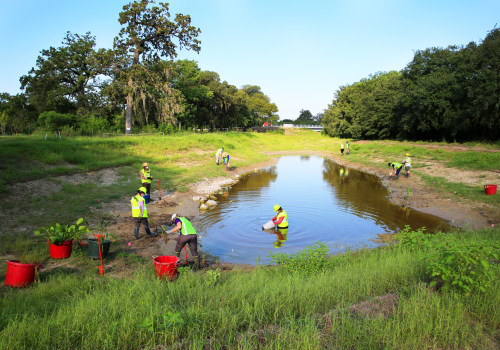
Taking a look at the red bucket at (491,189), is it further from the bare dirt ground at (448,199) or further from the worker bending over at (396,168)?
the worker bending over at (396,168)

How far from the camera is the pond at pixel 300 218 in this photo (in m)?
11.6

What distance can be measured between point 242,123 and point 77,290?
80.3 metres

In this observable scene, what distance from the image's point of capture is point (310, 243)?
11.9 m

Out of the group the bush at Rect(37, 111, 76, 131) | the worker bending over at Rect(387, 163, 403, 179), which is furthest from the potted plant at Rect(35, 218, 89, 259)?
the bush at Rect(37, 111, 76, 131)

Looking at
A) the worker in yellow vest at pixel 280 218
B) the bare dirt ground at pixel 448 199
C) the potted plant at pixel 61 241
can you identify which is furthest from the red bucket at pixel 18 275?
the bare dirt ground at pixel 448 199

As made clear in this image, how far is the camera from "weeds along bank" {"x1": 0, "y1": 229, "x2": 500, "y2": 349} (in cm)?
417

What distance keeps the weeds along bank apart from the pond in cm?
434

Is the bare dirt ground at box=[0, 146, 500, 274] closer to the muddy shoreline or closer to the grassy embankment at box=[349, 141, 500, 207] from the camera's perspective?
the muddy shoreline

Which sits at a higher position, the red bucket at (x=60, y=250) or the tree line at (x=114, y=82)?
the tree line at (x=114, y=82)

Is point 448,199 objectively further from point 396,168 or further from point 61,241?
point 61,241

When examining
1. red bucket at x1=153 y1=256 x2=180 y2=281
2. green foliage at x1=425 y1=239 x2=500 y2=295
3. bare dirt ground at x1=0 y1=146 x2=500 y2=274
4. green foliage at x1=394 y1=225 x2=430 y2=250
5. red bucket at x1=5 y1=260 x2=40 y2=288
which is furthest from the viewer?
bare dirt ground at x1=0 y1=146 x2=500 y2=274

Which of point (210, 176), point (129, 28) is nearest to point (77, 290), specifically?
point (210, 176)

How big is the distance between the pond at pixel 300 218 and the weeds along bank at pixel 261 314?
434 centimetres

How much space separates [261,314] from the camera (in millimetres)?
4984
